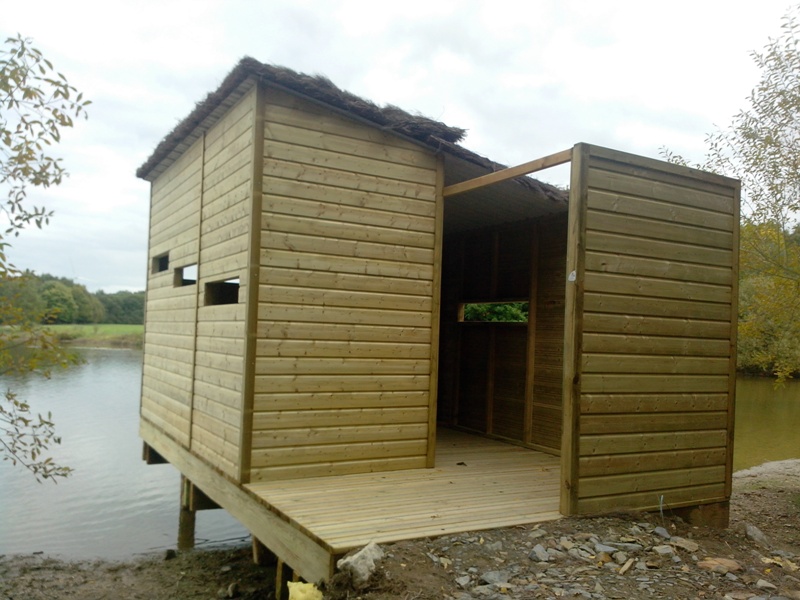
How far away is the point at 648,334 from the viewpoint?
5.38 meters

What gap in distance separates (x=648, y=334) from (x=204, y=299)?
442cm

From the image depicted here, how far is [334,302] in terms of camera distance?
6.10 metres

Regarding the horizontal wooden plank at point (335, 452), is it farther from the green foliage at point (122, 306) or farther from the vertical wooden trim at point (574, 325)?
the green foliage at point (122, 306)

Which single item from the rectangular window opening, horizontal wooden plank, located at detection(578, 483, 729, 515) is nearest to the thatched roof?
horizontal wooden plank, located at detection(578, 483, 729, 515)

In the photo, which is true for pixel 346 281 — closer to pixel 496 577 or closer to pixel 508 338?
pixel 496 577

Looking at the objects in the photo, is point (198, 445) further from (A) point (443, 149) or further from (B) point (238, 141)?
(A) point (443, 149)

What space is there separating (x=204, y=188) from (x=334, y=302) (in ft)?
7.49

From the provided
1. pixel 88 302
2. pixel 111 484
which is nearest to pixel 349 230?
pixel 111 484

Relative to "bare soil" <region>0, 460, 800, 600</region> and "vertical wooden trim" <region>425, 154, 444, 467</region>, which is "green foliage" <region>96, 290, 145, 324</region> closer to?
"vertical wooden trim" <region>425, 154, 444, 467</region>

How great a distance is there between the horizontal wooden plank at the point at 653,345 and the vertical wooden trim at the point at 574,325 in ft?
0.47

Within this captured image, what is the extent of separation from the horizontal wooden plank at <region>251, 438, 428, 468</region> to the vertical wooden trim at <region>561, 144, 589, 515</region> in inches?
72.6

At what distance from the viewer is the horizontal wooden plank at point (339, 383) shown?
575cm

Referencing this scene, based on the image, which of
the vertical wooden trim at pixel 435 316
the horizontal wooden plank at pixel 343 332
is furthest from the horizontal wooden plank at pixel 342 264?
the horizontal wooden plank at pixel 343 332

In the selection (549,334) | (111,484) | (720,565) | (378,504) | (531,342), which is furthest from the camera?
(111,484)
